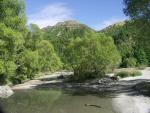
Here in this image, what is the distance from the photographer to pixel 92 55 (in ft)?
209

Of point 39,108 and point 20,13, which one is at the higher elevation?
point 20,13

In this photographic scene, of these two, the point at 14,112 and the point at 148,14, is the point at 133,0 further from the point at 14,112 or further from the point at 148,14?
the point at 14,112

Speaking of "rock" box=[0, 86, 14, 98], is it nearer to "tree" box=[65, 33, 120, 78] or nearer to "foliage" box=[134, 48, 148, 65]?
"tree" box=[65, 33, 120, 78]

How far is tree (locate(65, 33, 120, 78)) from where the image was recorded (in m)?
63.7

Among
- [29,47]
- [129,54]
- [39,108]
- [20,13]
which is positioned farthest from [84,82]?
[129,54]

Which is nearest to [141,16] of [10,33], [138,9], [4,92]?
[138,9]

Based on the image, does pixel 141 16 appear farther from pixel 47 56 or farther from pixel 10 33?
pixel 47 56

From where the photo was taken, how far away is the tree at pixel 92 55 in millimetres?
63719

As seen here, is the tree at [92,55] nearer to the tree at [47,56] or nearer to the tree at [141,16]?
the tree at [47,56]

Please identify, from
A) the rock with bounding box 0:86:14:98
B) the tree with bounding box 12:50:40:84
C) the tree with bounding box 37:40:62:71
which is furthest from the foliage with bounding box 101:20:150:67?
the rock with bounding box 0:86:14:98

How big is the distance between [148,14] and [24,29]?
21617 millimetres

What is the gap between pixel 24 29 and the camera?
5444 centimetres

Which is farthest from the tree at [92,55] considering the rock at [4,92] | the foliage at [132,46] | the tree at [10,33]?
the rock at [4,92]

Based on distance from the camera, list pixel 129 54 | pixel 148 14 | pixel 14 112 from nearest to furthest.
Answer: pixel 14 112, pixel 148 14, pixel 129 54
